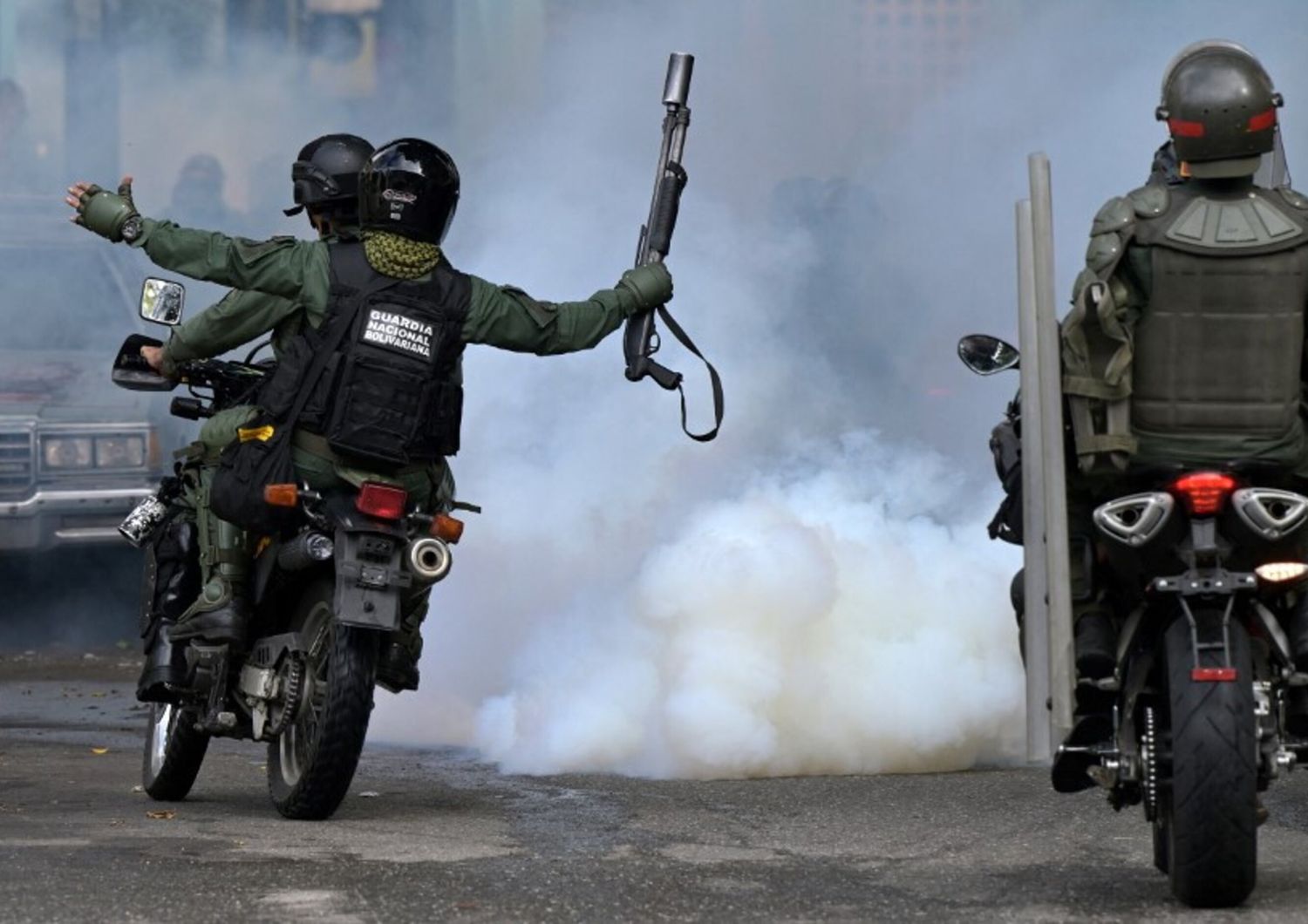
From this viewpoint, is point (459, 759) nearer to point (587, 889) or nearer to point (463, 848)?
point (463, 848)

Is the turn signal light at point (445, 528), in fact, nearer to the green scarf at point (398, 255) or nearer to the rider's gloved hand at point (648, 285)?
the green scarf at point (398, 255)

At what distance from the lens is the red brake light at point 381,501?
7121 millimetres

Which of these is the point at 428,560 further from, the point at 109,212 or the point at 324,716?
the point at 109,212

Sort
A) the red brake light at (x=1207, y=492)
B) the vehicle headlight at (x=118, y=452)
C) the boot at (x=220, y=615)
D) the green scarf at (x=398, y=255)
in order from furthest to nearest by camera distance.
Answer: the vehicle headlight at (x=118, y=452), the boot at (x=220, y=615), the green scarf at (x=398, y=255), the red brake light at (x=1207, y=492)

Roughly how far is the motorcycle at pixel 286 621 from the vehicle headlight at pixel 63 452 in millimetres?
4599

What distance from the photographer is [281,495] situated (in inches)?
287

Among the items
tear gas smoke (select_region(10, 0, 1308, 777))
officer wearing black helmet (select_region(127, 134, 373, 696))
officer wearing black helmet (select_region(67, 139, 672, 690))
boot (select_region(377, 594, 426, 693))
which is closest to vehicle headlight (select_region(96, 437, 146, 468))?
tear gas smoke (select_region(10, 0, 1308, 777))

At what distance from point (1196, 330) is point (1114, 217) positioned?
290 mm

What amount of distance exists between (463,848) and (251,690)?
3.44ft

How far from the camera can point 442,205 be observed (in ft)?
24.7

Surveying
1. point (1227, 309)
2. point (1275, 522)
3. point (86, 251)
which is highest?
point (86, 251)

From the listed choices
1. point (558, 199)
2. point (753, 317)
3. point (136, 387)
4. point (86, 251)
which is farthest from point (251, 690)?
point (86, 251)

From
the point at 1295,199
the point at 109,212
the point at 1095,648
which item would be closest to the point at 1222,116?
the point at 1295,199

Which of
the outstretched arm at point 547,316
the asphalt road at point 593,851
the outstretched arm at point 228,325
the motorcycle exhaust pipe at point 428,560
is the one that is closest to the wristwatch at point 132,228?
the outstretched arm at point 228,325
